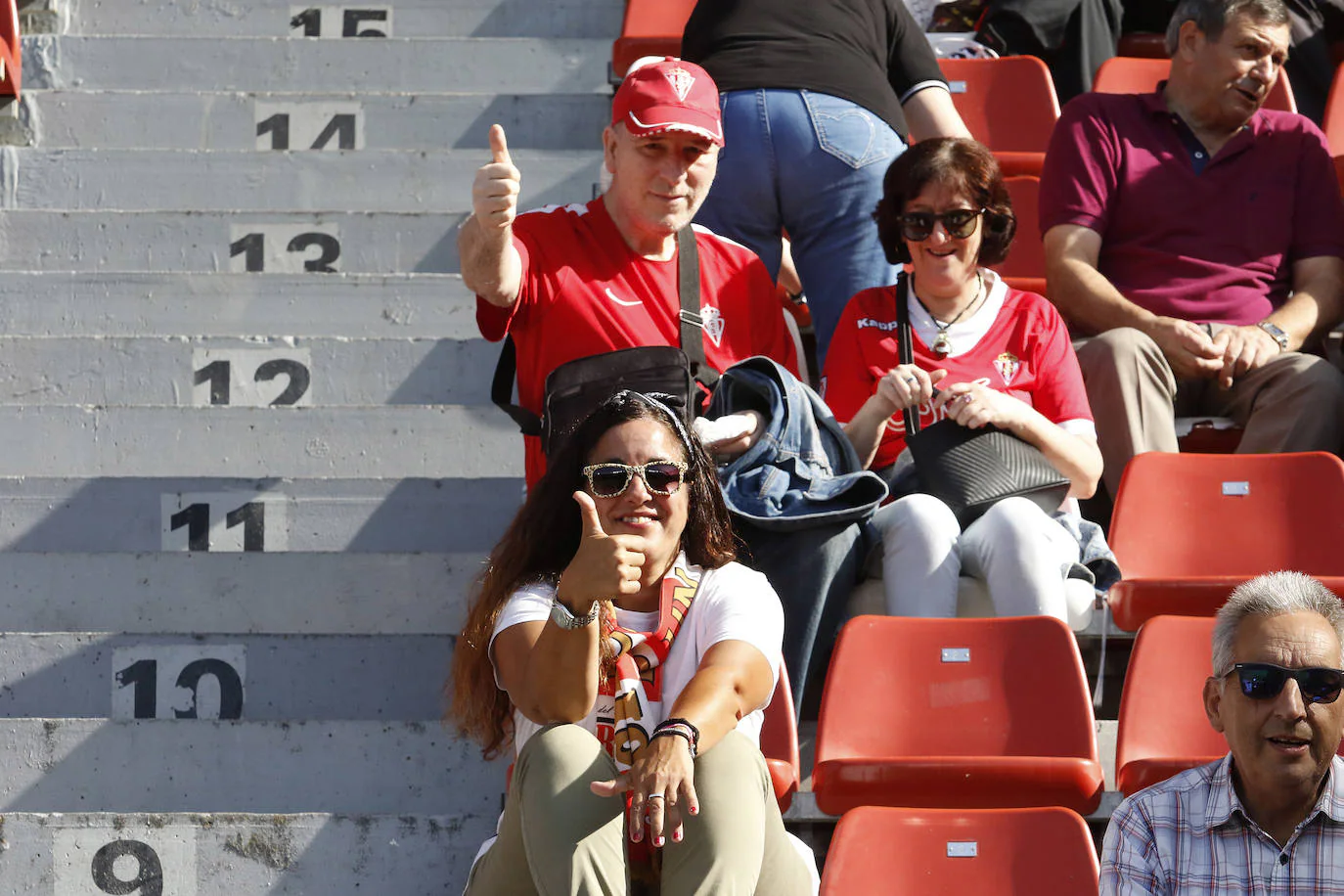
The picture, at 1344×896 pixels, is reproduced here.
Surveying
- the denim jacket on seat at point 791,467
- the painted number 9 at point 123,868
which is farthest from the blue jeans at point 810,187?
the painted number 9 at point 123,868

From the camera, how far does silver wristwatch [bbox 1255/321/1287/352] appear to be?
3850 mm

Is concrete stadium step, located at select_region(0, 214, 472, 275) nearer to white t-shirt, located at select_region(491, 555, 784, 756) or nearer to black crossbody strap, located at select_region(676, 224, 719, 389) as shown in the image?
black crossbody strap, located at select_region(676, 224, 719, 389)

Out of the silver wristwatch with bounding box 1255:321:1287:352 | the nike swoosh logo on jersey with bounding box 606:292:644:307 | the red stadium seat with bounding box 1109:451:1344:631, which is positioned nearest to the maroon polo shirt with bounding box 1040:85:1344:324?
the silver wristwatch with bounding box 1255:321:1287:352

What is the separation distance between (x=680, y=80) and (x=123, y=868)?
1.54m

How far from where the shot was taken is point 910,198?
11.4ft

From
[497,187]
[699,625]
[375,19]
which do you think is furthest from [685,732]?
[375,19]

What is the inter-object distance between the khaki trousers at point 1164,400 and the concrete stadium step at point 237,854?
156 centimetres

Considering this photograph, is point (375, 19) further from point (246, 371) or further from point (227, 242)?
point (246, 371)

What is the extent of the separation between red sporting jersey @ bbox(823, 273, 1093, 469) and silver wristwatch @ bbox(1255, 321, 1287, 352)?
601mm

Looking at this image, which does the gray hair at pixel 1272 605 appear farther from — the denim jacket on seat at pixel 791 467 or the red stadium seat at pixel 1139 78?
the red stadium seat at pixel 1139 78

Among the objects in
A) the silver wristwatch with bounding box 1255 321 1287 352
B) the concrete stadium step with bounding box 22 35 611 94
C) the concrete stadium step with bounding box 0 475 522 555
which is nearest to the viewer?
the concrete stadium step with bounding box 0 475 522 555

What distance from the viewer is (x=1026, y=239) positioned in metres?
4.69

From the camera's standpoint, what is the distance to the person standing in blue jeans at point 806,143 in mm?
3734

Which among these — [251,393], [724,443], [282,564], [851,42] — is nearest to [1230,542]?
[724,443]
